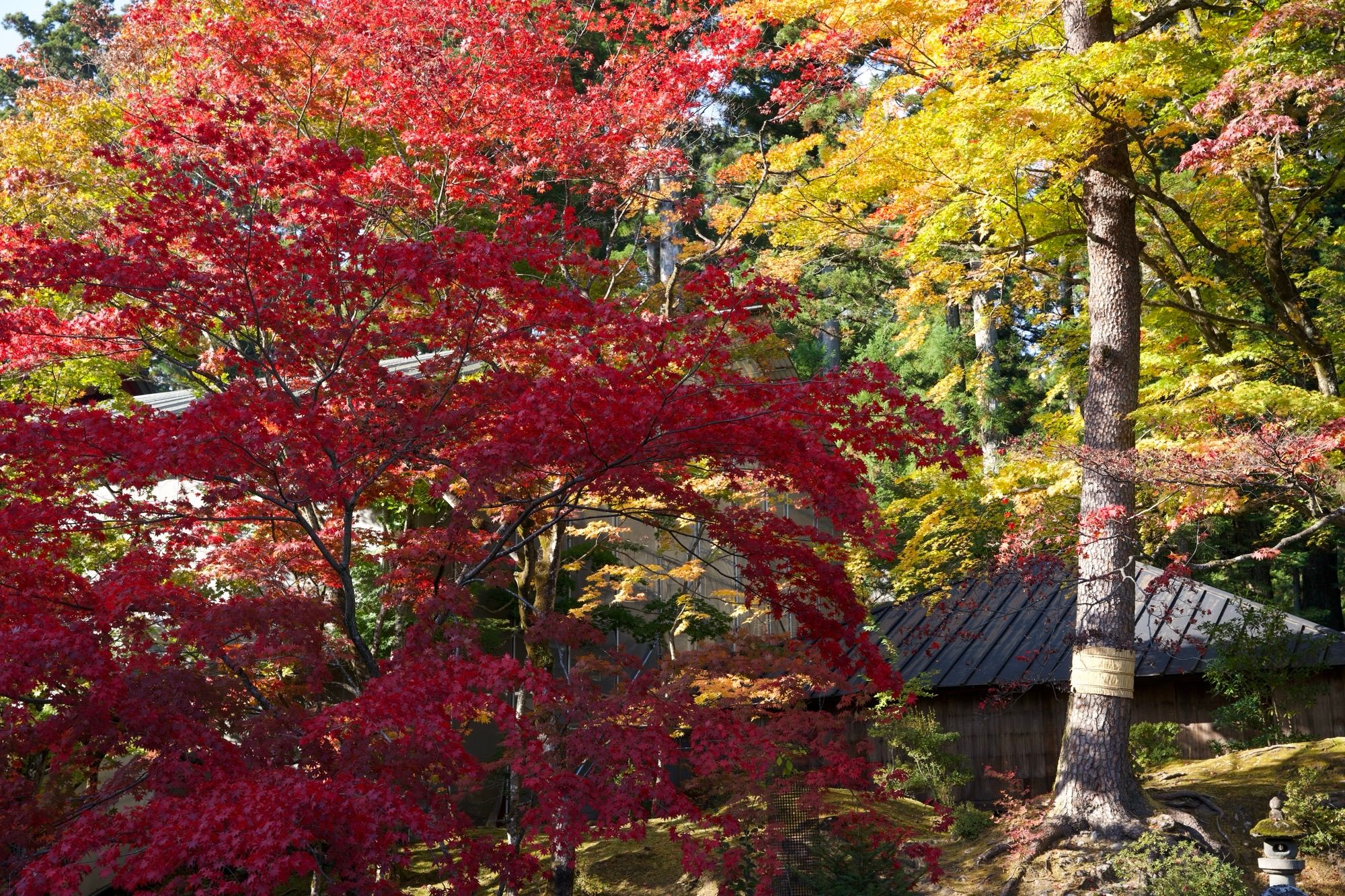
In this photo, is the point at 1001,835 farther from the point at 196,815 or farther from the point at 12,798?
the point at 12,798

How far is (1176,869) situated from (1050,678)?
5.36 metres

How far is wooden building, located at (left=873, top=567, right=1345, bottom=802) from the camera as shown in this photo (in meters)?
12.6

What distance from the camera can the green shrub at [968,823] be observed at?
32.5ft

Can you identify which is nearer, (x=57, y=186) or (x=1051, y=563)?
(x=1051, y=563)

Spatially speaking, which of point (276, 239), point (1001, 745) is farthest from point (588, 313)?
point (1001, 745)

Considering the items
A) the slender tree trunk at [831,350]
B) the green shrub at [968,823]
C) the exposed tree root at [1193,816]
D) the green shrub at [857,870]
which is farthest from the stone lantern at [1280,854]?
the slender tree trunk at [831,350]

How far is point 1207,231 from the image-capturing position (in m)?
12.4

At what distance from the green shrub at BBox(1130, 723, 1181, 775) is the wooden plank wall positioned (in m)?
0.99

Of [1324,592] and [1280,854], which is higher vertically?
[1324,592]

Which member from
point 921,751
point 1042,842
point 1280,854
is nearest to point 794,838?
point 1042,842

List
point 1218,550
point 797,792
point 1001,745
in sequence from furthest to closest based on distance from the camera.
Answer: point 1218,550
point 1001,745
point 797,792

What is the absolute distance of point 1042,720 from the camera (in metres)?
13.4

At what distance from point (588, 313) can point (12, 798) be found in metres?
4.55

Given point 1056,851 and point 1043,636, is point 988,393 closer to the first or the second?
point 1043,636
